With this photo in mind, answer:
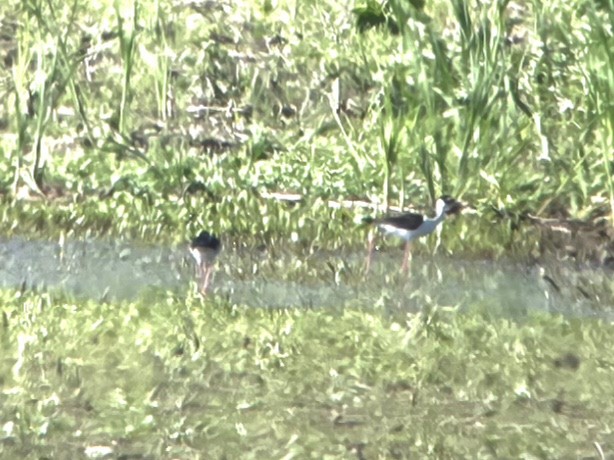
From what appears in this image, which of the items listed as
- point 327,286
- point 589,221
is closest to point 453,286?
point 327,286

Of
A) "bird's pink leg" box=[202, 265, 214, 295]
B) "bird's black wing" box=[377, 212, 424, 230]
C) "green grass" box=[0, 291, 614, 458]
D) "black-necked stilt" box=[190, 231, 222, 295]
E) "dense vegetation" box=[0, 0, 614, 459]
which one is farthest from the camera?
"bird's black wing" box=[377, 212, 424, 230]

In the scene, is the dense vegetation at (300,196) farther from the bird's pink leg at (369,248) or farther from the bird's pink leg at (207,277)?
the bird's pink leg at (207,277)

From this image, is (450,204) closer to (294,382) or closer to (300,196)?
(300,196)

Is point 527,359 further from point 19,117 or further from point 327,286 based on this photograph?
point 19,117

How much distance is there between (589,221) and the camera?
9672mm

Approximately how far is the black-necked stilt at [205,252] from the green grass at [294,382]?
1.47 feet

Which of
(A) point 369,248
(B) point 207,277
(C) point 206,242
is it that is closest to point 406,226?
(A) point 369,248

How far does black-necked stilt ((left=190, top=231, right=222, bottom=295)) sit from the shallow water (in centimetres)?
7

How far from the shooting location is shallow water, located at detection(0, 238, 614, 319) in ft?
27.1

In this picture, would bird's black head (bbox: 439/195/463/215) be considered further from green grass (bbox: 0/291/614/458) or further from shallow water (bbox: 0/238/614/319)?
green grass (bbox: 0/291/614/458)

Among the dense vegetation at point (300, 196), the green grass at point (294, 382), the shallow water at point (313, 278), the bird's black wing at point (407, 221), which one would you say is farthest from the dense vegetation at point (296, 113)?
the green grass at point (294, 382)

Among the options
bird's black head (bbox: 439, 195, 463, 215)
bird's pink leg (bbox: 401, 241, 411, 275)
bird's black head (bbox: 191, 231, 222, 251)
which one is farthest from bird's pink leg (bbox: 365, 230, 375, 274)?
bird's black head (bbox: 191, 231, 222, 251)

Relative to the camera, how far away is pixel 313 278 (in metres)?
8.65

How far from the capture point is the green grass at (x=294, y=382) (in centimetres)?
550
